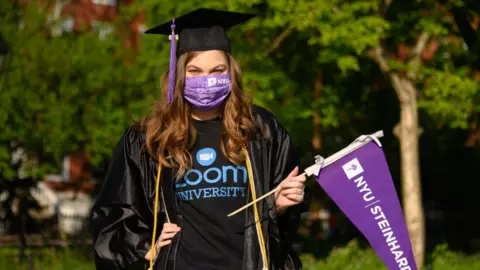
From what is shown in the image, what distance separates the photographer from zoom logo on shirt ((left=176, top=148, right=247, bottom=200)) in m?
4.11

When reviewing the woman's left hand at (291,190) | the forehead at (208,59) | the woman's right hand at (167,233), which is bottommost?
the woman's right hand at (167,233)

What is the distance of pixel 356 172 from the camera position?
13.9 feet

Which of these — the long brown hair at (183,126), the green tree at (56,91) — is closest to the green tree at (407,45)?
the green tree at (56,91)

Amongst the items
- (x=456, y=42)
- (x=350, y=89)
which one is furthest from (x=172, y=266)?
Result: (x=350, y=89)

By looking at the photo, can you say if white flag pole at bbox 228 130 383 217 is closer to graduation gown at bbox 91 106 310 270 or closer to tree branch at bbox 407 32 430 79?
graduation gown at bbox 91 106 310 270

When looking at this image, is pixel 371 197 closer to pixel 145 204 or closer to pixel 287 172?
pixel 287 172

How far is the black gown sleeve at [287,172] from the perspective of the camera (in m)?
4.22

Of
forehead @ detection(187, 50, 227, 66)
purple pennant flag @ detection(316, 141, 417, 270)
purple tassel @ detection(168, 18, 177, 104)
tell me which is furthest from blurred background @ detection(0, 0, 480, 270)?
purple pennant flag @ detection(316, 141, 417, 270)

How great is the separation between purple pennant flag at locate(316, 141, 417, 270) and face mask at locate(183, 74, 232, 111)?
50 centimetres

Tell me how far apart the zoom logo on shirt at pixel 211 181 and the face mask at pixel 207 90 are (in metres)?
0.22

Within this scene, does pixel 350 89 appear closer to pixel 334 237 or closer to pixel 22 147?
pixel 334 237

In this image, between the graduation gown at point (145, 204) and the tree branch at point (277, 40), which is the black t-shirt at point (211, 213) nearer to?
the graduation gown at point (145, 204)

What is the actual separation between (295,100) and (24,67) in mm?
6633

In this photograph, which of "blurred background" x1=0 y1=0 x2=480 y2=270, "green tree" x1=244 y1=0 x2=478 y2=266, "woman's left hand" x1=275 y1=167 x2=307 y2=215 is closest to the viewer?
"woman's left hand" x1=275 y1=167 x2=307 y2=215
